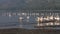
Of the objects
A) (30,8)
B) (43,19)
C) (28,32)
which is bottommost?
(28,32)

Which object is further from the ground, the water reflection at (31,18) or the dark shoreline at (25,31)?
the water reflection at (31,18)

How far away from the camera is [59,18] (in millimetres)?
2951

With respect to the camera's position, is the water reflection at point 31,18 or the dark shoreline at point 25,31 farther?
the water reflection at point 31,18

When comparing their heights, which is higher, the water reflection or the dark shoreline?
the water reflection

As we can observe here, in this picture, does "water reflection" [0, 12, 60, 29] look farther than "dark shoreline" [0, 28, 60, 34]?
Yes

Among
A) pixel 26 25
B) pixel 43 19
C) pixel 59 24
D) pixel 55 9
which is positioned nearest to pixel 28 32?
pixel 26 25

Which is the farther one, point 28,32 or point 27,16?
point 27,16

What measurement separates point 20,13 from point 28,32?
637mm

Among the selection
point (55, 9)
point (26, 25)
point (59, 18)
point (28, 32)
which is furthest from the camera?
point (55, 9)

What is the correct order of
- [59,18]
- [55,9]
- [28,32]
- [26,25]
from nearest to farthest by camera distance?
[28,32] < [26,25] < [59,18] < [55,9]

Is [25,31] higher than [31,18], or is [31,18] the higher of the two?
[31,18]

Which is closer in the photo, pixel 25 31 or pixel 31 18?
pixel 25 31

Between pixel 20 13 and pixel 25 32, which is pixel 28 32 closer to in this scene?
pixel 25 32

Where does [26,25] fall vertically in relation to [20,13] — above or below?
below
